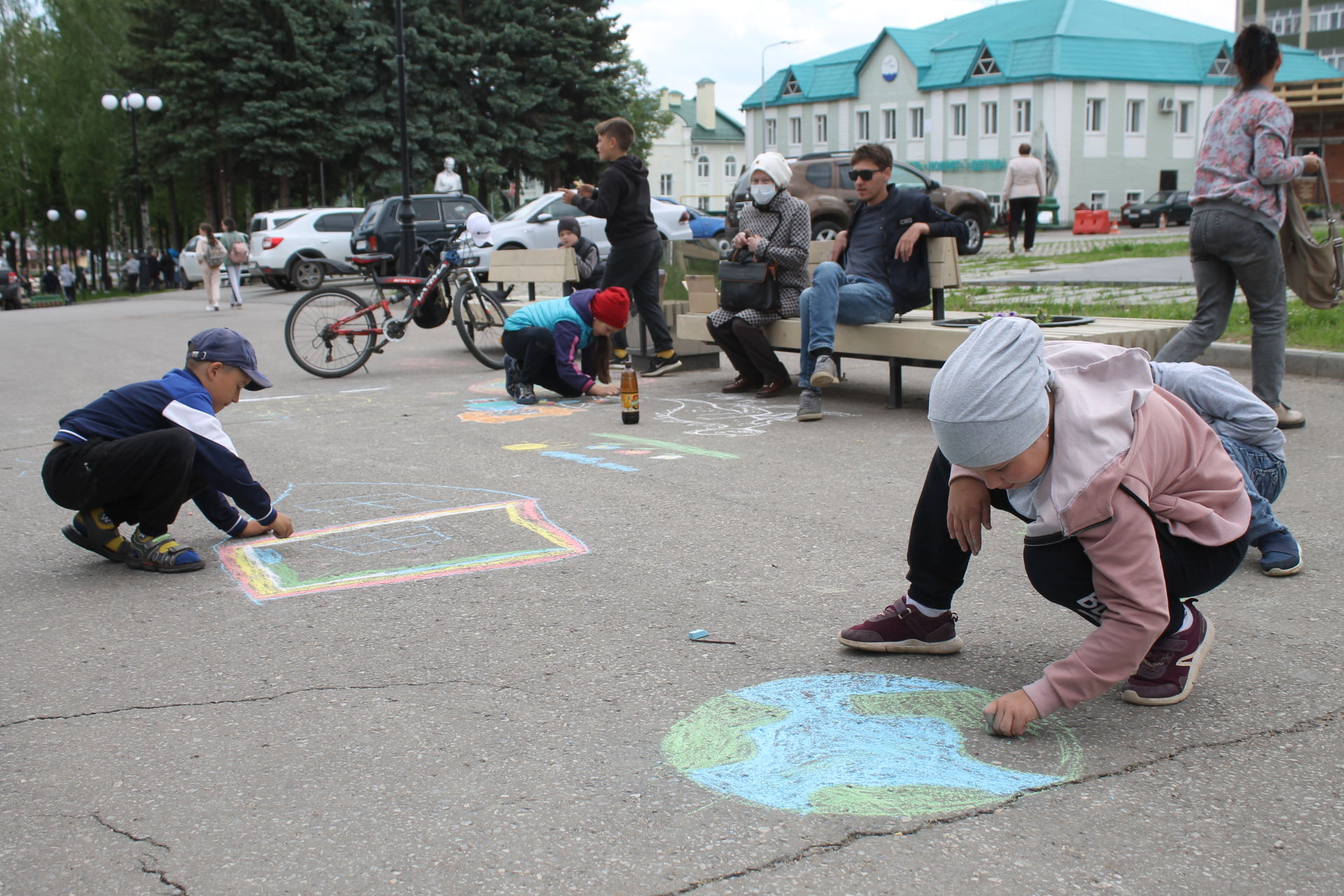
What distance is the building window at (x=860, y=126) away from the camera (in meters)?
61.7

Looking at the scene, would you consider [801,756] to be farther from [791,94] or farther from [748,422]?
[791,94]

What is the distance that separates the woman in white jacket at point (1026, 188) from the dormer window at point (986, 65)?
37.1m

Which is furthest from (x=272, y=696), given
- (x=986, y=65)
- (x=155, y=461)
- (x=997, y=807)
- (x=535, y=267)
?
(x=986, y=65)

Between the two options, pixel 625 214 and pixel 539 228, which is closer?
pixel 625 214

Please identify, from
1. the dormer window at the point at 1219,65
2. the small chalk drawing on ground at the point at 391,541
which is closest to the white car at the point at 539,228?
the small chalk drawing on ground at the point at 391,541

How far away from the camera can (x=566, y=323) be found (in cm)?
802

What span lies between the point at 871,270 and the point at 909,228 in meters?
0.37

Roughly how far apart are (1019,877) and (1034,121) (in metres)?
56.0

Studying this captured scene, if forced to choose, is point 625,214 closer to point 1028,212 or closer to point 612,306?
point 612,306

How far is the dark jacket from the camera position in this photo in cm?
735

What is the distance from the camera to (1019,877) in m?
2.17

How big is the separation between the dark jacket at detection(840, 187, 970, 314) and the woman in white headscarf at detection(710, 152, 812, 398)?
2.00 ft

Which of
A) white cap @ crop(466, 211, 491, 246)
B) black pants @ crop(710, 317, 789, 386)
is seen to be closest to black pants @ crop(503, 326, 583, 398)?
black pants @ crop(710, 317, 789, 386)

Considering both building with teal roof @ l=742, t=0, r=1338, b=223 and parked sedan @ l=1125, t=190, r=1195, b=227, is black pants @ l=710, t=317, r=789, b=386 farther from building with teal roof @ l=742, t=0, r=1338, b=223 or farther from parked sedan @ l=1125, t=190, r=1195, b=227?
building with teal roof @ l=742, t=0, r=1338, b=223
